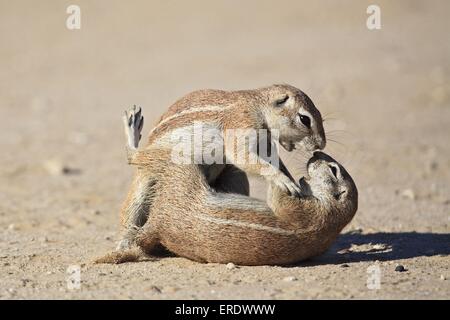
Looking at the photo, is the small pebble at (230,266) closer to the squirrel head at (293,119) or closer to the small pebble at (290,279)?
the small pebble at (290,279)

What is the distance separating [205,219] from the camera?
22.5 feet

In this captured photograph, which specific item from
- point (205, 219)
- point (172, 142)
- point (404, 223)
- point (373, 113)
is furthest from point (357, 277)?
point (373, 113)

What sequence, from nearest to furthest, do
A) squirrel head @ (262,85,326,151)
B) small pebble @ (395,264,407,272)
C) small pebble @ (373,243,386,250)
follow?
small pebble @ (395,264,407,272) → squirrel head @ (262,85,326,151) → small pebble @ (373,243,386,250)

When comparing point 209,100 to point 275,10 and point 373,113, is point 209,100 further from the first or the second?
point 275,10

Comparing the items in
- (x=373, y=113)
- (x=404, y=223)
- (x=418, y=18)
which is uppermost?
(x=418, y=18)

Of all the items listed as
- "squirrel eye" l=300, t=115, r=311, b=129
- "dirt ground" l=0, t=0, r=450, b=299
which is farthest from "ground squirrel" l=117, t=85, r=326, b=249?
"dirt ground" l=0, t=0, r=450, b=299

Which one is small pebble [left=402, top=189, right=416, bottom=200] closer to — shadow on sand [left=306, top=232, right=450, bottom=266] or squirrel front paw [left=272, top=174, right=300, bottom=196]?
shadow on sand [left=306, top=232, right=450, bottom=266]

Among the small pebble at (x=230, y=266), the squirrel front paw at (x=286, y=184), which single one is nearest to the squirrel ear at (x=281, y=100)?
the squirrel front paw at (x=286, y=184)

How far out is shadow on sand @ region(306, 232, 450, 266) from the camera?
24.8 feet

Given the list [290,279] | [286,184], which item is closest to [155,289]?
[290,279]

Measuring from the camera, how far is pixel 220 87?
17578 mm

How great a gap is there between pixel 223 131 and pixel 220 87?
10.4 m

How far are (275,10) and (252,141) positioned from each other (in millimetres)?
18093

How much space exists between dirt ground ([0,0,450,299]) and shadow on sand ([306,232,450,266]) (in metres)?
0.02
